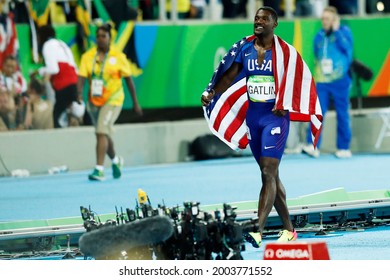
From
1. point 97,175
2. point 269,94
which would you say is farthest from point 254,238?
point 97,175

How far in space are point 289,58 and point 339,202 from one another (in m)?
2.11

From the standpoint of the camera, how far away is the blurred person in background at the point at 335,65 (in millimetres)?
20344

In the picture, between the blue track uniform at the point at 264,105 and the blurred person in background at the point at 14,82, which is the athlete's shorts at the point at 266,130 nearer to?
the blue track uniform at the point at 264,105

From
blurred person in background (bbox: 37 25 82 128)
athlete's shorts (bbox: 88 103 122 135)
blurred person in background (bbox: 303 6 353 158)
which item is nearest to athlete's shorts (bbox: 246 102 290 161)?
athlete's shorts (bbox: 88 103 122 135)

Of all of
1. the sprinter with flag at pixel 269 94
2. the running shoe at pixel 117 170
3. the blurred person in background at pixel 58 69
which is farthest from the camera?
the blurred person in background at pixel 58 69

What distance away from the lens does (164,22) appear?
2089cm

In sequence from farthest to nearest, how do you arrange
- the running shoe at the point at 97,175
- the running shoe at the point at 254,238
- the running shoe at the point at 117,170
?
1. the running shoe at the point at 117,170
2. the running shoe at the point at 97,175
3. the running shoe at the point at 254,238

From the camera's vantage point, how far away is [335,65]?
67.5 ft

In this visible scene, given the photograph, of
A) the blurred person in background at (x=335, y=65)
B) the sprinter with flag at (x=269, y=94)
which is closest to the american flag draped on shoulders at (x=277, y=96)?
the sprinter with flag at (x=269, y=94)

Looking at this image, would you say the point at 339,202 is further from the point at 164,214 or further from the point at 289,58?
the point at 164,214

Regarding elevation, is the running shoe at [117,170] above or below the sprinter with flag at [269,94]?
below

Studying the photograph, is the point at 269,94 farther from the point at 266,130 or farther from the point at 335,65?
the point at 335,65

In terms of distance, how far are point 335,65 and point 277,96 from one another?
9.22 metres
